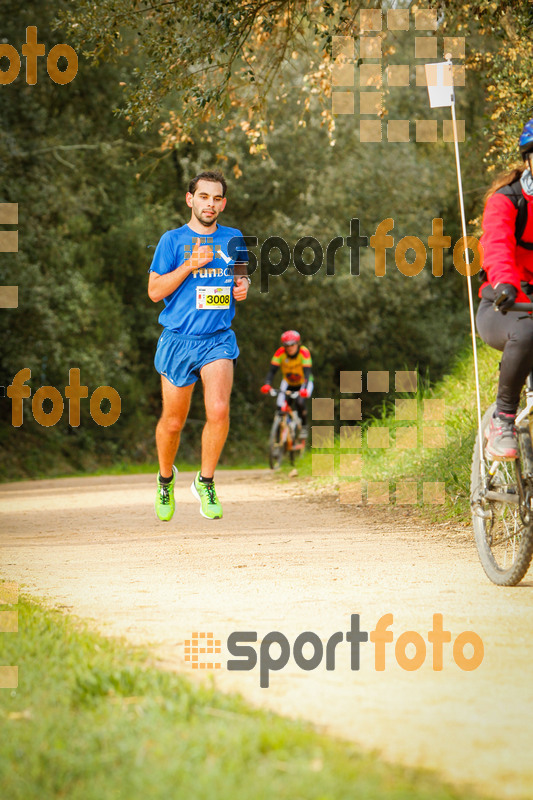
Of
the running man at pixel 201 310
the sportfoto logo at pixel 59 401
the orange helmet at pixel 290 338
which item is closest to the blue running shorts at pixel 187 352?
the running man at pixel 201 310

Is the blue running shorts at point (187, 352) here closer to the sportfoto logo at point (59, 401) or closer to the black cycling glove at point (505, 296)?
the black cycling glove at point (505, 296)

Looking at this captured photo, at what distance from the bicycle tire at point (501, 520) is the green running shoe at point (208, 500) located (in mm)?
1909

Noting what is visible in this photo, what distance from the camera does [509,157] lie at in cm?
1048

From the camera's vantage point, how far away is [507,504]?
227 inches

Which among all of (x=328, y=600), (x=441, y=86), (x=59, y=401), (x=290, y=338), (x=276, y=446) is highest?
(x=441, y=86)

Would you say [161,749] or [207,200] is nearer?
[161,749]

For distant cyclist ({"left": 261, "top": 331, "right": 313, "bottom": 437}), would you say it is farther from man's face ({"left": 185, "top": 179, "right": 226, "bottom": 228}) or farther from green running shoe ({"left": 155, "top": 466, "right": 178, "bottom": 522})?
man's face ({"left": 185, "top": 179, "right": 226, "bottom": 228})

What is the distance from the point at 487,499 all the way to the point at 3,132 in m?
18.3

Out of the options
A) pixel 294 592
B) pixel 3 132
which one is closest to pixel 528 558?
pixel 294 592

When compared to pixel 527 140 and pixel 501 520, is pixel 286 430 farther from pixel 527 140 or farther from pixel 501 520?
pixel 527 140

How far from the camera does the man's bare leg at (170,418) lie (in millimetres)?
7406

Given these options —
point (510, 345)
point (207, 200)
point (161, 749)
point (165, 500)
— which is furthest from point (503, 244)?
point (165, 500)

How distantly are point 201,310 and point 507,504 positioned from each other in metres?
2.46

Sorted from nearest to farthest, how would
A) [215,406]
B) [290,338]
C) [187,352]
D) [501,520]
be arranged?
[501,520], [187,352], [215,406], [290,338]
